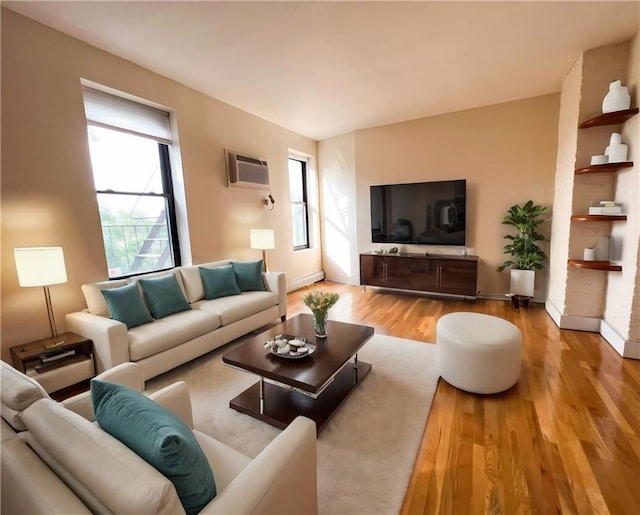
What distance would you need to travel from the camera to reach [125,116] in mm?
3086

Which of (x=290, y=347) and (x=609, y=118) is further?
(x=609, y=118)

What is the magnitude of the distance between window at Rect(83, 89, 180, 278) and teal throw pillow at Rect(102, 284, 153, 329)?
0.70 m

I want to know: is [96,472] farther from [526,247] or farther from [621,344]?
[526,247]

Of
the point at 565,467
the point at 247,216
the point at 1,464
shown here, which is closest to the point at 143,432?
the point at 1,464

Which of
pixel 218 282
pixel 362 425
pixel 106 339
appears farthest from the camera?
pixel 218 282

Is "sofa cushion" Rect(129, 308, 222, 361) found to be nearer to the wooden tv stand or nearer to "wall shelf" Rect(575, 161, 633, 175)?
the wooden tv stand

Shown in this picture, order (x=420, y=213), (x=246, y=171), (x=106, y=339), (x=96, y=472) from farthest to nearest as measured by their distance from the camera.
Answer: (x=420, y=213) < (x=246, y=171) < (x=106, y=339) < (x=96, y=472)

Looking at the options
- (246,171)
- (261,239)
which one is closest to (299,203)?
(246,171)

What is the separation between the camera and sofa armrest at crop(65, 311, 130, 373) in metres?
2.23

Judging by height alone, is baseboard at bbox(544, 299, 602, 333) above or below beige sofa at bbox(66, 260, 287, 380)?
below

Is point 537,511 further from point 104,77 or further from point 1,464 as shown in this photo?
point 104,77

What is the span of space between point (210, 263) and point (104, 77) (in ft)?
6.90

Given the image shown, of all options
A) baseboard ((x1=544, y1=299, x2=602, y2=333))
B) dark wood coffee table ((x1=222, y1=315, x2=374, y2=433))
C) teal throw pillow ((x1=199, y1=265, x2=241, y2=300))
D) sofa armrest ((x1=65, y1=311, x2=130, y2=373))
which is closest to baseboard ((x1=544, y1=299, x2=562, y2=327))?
baseboard ((x1=544, y1=299, x2=602, y2=333))

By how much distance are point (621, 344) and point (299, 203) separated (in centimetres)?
483
